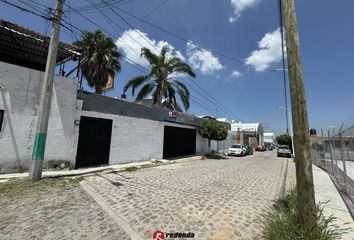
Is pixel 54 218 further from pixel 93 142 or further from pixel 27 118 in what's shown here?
pixel 93 142

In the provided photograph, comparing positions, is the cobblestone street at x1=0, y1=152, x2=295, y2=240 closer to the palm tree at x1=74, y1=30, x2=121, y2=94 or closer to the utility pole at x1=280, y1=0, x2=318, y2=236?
the utility pole at x1=280, y1=0, x2=318, y2=236

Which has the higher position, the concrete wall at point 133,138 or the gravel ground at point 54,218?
the concrete wall at point 133,138

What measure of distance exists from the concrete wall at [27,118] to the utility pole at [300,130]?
10.2 metres

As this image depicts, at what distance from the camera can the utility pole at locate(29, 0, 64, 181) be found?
7.60 meters

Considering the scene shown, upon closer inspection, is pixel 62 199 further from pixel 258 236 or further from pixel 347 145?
pixel 347 145

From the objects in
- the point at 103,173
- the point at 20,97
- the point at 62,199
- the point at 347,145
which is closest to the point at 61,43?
the point at 20,97

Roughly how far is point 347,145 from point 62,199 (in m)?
9.27

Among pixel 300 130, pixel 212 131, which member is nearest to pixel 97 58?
pixel 212 131

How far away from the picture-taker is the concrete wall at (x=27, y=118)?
8492 mm

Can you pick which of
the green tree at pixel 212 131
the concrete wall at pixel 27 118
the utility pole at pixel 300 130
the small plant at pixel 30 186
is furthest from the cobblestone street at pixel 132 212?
the green tree at pixel 212 131

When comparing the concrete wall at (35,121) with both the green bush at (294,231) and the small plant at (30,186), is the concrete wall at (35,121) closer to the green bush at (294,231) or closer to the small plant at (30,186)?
the small plant at (30,186)

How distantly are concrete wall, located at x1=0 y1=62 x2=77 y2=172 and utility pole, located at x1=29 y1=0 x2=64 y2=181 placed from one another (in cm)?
182

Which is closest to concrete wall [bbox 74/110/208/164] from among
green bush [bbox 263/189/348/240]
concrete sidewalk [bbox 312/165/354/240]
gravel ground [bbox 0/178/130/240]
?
gravel ground [bbox 0/178/130/240]

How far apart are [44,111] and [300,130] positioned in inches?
337
